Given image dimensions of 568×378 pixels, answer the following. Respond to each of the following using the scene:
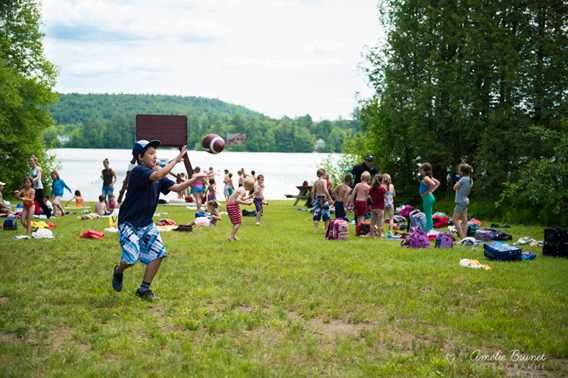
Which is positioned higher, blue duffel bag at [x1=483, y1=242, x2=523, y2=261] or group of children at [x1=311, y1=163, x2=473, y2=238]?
group of children at [x1=311, y1=163, x2=473, y2=238]

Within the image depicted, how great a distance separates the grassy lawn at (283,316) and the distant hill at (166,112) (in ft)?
397

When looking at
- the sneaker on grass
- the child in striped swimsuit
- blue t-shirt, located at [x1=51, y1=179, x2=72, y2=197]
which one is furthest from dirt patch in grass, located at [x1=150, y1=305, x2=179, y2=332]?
blue t-shirt, located at [x1=51, y1=179, x2=72, y2=197]

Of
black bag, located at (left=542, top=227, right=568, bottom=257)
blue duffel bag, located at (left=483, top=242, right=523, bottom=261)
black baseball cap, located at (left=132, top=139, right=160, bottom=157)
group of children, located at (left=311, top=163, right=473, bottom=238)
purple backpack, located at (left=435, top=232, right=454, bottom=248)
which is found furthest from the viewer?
group of children, located at (left=311, top=163, right=473, bottom=238)

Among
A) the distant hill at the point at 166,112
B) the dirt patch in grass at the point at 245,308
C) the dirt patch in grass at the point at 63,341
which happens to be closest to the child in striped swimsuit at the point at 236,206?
the dirt patch in grass at the point at 245,308

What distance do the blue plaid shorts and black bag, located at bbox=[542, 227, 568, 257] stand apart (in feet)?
29.9

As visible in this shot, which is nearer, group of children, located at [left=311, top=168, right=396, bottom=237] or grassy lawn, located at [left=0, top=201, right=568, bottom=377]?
grassy lawn, located at [left=0, top=201, right=568, bottom=377]

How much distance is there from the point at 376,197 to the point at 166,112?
504 ft

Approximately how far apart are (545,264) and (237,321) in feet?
24.6

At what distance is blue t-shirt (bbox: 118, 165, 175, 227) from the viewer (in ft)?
26.7

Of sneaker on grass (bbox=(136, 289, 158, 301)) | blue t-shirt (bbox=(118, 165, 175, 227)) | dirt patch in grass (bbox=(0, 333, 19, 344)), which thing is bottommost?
dirt patch in grass (bbox=(0, 333, 19, 344))

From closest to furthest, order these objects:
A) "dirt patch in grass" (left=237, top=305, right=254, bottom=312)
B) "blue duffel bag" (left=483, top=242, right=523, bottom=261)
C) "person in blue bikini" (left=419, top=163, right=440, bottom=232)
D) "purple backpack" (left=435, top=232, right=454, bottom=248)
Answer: "dirt patch in grass" (left=237, top=305, right=254, bottom=312) → "blue duffel bag" (left=483, top=242, right=523, bottom=261) → "purple backpack" (left=435, top=232, right=454, bottom=248) → "person in blue bikini" (left=419, top=163, right=440, bottom=232)

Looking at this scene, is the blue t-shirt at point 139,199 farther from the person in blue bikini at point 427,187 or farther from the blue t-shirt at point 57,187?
the blue t-shirt at point 57,187

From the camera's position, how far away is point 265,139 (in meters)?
154

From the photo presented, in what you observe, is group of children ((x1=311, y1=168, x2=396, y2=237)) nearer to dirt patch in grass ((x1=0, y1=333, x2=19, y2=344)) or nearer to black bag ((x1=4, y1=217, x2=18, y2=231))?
black bag ((x1=4, y1=217, x2=18, y2=231))
